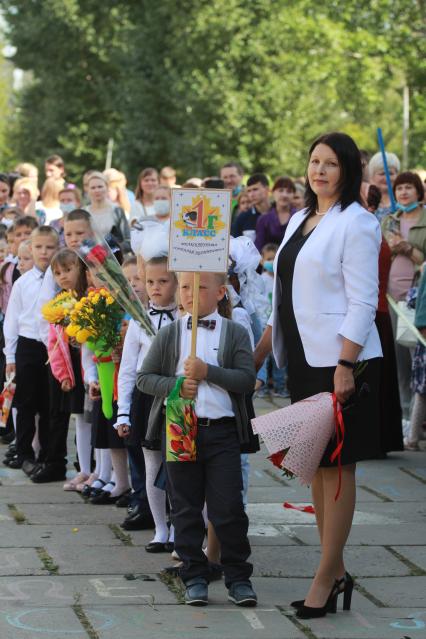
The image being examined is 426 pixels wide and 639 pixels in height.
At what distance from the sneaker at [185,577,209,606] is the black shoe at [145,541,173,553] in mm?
1066

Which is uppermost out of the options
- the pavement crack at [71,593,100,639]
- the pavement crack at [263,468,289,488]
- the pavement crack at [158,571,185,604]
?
the pavement crack at [263,468,289,488]

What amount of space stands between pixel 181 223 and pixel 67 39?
40463 mm

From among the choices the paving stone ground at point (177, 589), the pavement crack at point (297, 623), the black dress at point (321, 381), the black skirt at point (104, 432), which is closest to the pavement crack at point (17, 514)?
the paving stone ground at point (177, 589)

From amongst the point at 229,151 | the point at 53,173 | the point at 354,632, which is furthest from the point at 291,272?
the point at 229,151

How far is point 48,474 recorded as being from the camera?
9141 mm

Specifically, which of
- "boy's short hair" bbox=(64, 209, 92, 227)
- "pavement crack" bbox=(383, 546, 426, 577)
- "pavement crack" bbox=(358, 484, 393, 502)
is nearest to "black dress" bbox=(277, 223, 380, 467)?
"pavement crack" bbox=(383, 546, 426, 577)

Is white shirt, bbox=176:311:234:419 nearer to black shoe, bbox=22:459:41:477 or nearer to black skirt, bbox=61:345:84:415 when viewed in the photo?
black skirt, bbox=61:345:84:415

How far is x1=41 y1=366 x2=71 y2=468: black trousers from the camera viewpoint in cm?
916

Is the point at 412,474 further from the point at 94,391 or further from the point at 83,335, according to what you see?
the point at 83,335

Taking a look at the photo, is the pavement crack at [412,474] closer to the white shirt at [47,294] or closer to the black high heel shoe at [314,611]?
the white shirt at [47,294]

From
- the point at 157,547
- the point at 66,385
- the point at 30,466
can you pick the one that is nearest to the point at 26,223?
the point at 30,466

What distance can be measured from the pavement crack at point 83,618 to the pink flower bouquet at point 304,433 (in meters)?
1.02

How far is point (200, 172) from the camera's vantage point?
37.7 metres

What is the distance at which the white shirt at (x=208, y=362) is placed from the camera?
6004 mm
